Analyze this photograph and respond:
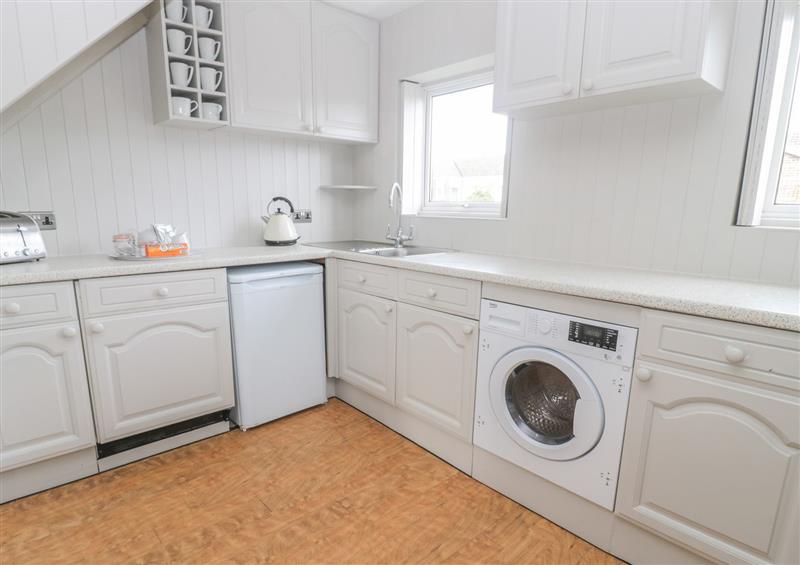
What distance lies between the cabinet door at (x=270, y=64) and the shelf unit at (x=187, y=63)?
5cm

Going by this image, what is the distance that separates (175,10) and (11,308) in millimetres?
1496

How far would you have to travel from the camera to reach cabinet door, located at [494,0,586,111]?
1.57m

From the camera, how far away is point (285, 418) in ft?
7.60

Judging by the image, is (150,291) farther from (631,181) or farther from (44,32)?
(631,181)

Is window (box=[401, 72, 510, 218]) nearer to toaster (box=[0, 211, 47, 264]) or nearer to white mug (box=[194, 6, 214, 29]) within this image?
white mug (box=[194, 6, 214, 29])

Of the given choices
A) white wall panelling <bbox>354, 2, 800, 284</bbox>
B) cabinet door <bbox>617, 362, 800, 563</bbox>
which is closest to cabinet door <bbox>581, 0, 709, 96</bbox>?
white wall panelling <bbox>354, 2, 800, 284</bbox>

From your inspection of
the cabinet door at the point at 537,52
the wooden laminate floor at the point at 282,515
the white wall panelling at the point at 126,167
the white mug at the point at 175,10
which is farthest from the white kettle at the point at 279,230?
the cabinet door at the point at 537,52

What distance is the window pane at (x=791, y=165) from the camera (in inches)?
57.8

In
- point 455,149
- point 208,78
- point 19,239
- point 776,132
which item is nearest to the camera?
point 776,132

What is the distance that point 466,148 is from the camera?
2564mm

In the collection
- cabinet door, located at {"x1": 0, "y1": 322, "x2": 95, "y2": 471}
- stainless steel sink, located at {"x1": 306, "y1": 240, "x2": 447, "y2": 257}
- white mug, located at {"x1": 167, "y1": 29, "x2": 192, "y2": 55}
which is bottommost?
cabinet door, located at {"x1": 0, "y1": 322, "x2": 95, "y2": 471}

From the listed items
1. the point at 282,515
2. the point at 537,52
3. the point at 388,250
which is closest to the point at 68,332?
the point at 282,515

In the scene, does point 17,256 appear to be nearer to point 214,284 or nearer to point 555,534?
point 214,284

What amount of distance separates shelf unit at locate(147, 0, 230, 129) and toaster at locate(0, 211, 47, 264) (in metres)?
0.77
